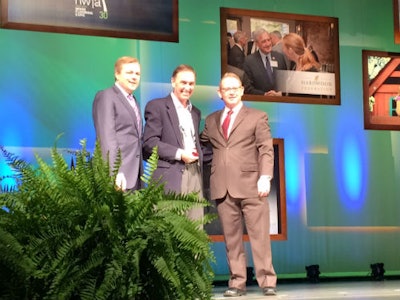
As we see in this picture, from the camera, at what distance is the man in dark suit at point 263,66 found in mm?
5703

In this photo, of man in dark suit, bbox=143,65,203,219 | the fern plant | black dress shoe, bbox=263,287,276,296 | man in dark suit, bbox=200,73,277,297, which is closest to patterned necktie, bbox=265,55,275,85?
man in dark suit, bbox=200,73,277,297

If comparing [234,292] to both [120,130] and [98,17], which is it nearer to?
[120,130]

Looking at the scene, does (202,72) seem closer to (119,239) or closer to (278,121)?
(278,121)

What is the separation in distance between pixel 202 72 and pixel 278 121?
0.82m

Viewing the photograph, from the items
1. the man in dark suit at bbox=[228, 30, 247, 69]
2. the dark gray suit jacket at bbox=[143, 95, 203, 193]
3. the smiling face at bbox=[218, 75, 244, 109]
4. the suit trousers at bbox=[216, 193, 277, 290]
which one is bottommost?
the suit trousers at bbox=[216, 193, 277, 290]

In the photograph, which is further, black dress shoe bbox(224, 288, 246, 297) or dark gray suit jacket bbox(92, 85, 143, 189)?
black dress shoe bbox(224, 288, 246, 297)

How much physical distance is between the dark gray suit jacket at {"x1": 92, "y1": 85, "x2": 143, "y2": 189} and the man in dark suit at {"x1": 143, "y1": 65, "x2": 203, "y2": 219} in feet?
0.43

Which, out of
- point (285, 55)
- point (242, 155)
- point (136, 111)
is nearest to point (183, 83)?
point (136, 111)

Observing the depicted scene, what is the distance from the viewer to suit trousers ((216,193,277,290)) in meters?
4.23

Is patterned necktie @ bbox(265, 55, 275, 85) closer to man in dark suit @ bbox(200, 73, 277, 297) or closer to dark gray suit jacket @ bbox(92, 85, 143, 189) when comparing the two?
man in dark suit @ bbox(200, 73, 277, 297)

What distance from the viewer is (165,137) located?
13.7 ft

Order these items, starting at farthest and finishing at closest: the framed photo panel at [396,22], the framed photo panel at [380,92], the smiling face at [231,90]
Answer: the framed photo panel at [380,92], the framed photo panel at [396,22], the smiling face at [231,90]

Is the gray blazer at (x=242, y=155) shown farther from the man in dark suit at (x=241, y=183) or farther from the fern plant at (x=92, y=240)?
the fern plant at (x=92, y=240)

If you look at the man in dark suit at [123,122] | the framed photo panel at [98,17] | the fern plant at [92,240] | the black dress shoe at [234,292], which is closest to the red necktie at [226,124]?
the man in dark suit at [123,122]
